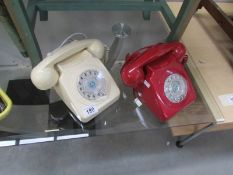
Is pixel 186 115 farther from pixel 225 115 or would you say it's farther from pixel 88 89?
pixel 88 89

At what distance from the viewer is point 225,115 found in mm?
871

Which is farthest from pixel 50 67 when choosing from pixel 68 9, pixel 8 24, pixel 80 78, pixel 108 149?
pixel 108 149

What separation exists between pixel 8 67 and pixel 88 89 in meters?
0.43

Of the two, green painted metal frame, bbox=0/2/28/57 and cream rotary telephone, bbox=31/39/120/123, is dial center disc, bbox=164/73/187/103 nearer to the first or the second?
cream rotary telephone, bbox=31/39/120/123

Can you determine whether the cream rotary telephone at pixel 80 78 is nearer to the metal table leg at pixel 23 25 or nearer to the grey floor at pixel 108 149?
the metal table leg at pixel 23 25

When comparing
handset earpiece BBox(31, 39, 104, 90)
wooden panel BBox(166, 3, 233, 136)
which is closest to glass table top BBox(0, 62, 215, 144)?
wooden panel BBox(166, 3, 233, 136)

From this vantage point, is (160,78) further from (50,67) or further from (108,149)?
(108,149)

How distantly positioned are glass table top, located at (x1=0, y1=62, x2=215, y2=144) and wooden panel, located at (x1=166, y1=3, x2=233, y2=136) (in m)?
0.05

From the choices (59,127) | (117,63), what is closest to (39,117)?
(59,127)

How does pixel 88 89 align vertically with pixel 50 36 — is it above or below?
below

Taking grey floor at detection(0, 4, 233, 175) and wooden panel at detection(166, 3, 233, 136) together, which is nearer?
wooden panel at detection(166, 3, 233, 136)

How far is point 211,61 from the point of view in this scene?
3.44 ft

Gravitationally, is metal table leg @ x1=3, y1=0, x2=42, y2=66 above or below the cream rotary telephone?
above

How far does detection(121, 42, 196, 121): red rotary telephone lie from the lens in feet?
2.36
